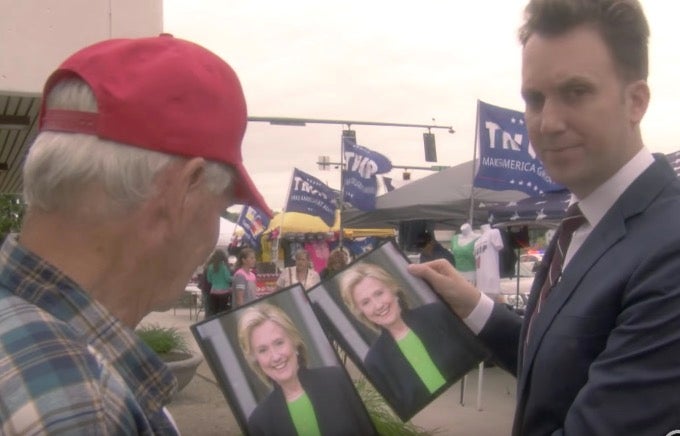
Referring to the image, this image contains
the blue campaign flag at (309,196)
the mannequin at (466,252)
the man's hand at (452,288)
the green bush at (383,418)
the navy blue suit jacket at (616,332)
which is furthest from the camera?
the blue campaign flag at (309,196)

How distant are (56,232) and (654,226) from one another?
126 centimetres

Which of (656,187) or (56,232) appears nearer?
(56,232)

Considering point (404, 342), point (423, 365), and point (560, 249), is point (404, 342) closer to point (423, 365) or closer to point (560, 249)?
point (423, 365)

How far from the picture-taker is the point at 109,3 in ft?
14.6

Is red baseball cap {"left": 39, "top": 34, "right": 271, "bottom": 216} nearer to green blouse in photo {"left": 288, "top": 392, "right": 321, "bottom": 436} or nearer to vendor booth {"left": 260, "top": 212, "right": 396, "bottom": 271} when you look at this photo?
green blouse in photo {"left": 288, "top": 392, "right": 321, "bottom": 436}

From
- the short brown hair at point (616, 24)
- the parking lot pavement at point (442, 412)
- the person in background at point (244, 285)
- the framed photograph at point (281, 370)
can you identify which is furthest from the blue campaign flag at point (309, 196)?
the short brown hair at point (616, 24)

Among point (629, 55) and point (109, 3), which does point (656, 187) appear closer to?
point (629, 55)

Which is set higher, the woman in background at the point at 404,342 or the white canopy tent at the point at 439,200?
the woman in background at the point at 404,342

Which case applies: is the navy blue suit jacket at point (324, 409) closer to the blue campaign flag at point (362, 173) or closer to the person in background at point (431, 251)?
the person in background at point (431, 251)

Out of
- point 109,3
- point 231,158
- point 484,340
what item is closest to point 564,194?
point 109,3

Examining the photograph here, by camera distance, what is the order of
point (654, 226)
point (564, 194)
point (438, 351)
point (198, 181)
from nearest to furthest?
point (198, 181), point (654, 226), point (438, 351), point (564, 194)

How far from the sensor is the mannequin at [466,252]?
988 cm

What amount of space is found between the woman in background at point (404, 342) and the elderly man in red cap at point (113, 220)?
42.8 inches

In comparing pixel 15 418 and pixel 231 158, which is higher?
pixel 231 158
